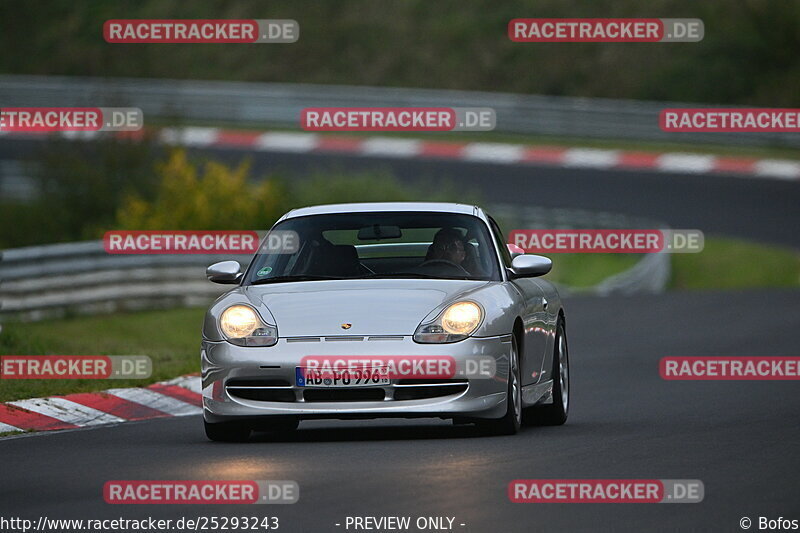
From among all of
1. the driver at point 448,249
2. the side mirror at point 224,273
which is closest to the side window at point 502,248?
the driver at point 448,249

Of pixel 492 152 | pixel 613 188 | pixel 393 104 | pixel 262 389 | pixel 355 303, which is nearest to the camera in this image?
pixel 262 389

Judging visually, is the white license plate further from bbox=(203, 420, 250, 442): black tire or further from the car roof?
the car roof

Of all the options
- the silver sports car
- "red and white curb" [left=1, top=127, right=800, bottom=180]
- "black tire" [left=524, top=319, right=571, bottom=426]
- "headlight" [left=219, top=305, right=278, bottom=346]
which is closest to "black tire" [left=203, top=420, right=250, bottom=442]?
the silver sports car

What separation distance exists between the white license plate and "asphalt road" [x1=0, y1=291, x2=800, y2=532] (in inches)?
14.0

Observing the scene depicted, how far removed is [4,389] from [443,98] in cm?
2825

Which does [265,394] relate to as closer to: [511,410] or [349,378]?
[349,378]

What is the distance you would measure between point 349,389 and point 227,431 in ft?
3.01

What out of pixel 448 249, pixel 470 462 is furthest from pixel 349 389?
pixel 448 249

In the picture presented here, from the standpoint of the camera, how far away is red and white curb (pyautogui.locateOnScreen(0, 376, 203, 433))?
11531mm

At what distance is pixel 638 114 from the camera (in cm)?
4038

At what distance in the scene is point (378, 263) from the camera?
1160 centimetres

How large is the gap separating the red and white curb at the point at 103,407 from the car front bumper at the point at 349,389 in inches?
73.7

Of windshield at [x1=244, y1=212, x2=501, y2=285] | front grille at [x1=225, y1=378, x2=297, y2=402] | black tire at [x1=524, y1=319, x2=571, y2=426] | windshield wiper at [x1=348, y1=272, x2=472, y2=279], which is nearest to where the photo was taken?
front grille at [x1=225, y1=378, x2=297, y2=402]

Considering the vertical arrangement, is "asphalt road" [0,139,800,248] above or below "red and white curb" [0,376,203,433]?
above
